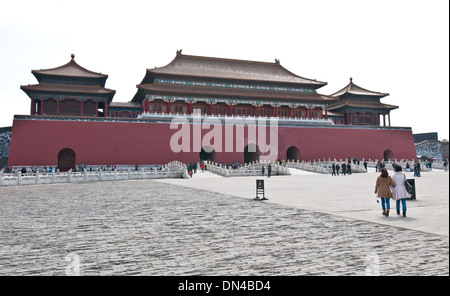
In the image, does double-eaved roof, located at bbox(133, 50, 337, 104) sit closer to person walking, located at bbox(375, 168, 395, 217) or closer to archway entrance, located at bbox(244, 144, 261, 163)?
archway entrance, located at bbox(244, 144, 261, 163)

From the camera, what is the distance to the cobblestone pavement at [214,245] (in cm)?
391

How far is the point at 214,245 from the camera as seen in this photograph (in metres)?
4.98

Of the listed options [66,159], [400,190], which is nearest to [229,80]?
[66,159]

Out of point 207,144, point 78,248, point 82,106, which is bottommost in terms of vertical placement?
point 78,248

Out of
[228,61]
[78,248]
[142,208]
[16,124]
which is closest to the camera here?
[78,248]

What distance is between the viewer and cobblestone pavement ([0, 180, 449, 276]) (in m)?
3.91

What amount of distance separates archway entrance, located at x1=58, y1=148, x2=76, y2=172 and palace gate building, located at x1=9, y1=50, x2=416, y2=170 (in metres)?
0.08

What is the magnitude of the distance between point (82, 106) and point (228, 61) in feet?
57.5

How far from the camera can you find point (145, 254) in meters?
4.57

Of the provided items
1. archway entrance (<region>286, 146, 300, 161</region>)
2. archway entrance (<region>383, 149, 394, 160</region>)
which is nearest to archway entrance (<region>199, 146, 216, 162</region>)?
archway entrance (<region>286, 146, 300, 161</region>)

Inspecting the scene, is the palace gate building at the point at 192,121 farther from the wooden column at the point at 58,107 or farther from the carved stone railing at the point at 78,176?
the carved stone railing at the point at 78,176

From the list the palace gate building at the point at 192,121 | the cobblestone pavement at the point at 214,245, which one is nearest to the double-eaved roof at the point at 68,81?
the palace gate building at the point at 192,121
